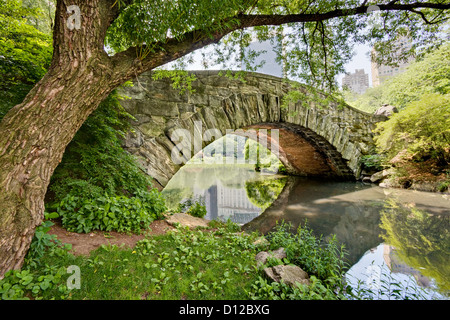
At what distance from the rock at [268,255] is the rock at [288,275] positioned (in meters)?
0.21

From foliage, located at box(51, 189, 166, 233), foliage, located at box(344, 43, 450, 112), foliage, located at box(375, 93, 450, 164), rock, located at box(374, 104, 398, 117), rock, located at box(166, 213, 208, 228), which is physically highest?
foliage, located at box(344, 43, 450, 112)

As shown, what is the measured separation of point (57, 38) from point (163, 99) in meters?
2.24

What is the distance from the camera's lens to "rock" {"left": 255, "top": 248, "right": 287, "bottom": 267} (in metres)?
1.98

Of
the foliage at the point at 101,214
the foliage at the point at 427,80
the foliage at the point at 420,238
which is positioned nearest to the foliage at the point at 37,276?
the foliage at the point at 101,214

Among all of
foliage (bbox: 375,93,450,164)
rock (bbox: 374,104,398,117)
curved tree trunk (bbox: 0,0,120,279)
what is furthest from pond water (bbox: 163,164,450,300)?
rock (bbox: 374,104,398,117)

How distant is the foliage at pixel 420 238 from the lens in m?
2.07

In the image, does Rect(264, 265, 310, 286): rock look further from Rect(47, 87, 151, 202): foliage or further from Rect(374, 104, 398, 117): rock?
Rect(374, 104, 398, 117): rock

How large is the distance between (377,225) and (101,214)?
4.46m

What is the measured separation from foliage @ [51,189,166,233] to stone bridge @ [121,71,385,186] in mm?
1225

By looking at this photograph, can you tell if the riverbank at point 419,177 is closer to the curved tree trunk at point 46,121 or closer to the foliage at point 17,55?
the curved tree trunk at point 46,121

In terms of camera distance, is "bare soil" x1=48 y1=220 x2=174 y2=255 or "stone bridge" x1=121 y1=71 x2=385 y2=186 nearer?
"bare soil" x1=48 y1=220 x2=174 y2=255

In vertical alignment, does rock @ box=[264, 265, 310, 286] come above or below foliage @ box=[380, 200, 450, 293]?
above

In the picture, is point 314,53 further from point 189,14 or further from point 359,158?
point 359,158

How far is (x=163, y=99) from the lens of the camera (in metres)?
3.90
